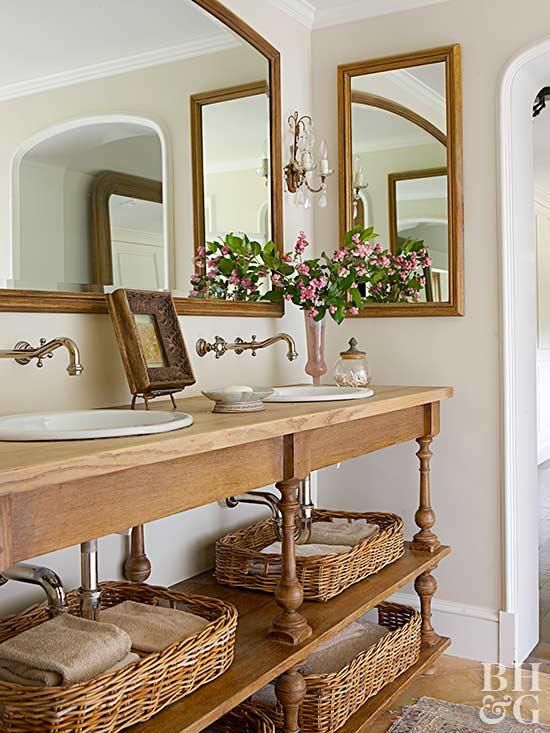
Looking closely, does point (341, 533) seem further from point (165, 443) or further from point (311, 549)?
point (165, 443)

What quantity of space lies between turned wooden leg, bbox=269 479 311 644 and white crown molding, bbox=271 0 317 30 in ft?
5.96

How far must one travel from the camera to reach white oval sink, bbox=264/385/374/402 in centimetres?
A: 218

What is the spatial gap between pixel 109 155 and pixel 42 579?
1.11m

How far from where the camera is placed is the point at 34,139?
1940 millimetres

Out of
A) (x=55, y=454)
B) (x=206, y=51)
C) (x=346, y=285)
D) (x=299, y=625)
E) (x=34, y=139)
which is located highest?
(x=206, y=51)

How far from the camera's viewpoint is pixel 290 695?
196 centimetres

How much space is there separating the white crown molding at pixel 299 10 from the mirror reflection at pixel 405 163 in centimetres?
28

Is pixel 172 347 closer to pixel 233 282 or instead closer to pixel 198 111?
pixel 233 282

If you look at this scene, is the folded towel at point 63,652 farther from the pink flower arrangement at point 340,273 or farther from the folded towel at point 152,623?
the pink flower arrangement at point 340,273

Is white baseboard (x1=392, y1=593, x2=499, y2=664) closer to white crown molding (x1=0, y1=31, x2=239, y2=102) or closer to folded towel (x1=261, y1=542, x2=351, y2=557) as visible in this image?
folded towel (x1=261, y1=542, x2=351, y2=557)

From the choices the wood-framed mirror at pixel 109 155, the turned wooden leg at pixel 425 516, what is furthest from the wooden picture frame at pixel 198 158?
the turned wooden leg at pixel 425 516

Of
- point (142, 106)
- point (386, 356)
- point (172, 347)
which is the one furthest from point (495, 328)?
point (142, 106)

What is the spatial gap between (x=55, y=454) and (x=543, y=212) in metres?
7.26

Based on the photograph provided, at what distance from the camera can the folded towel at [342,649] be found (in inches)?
91.7
